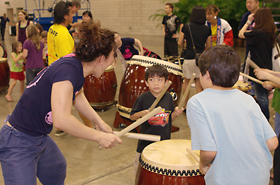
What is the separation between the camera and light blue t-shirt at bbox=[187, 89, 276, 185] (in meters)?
1.39

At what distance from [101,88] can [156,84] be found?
6.78ft

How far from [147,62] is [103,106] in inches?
54.8

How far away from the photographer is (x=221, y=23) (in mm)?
5047

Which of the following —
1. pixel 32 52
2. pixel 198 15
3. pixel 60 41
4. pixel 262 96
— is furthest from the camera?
pixel 32 52

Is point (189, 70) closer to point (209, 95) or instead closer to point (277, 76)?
point (277, 76)

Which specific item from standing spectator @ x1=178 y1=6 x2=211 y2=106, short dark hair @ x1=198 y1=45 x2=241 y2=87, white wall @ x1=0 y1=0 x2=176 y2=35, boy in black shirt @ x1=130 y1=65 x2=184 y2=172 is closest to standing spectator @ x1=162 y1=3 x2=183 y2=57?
standing spectator @ x1=178 y1=6 x2=211 y2=106

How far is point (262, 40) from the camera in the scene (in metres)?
3.48

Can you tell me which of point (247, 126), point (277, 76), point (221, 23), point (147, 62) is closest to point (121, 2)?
point (221, 23)

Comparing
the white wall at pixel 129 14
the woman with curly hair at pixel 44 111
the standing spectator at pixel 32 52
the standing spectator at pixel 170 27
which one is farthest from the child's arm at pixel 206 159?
the white wall at pixel 129 14

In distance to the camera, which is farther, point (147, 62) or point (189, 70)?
point (189, 70)

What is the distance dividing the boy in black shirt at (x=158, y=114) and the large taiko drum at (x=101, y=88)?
1943 millimetres

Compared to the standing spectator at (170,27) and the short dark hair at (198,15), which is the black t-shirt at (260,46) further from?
the standing spectator at (170,27)

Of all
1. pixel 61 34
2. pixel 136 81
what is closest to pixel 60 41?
pixel 61 34

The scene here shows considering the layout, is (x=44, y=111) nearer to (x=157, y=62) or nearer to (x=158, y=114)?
(x=158, y=114)
